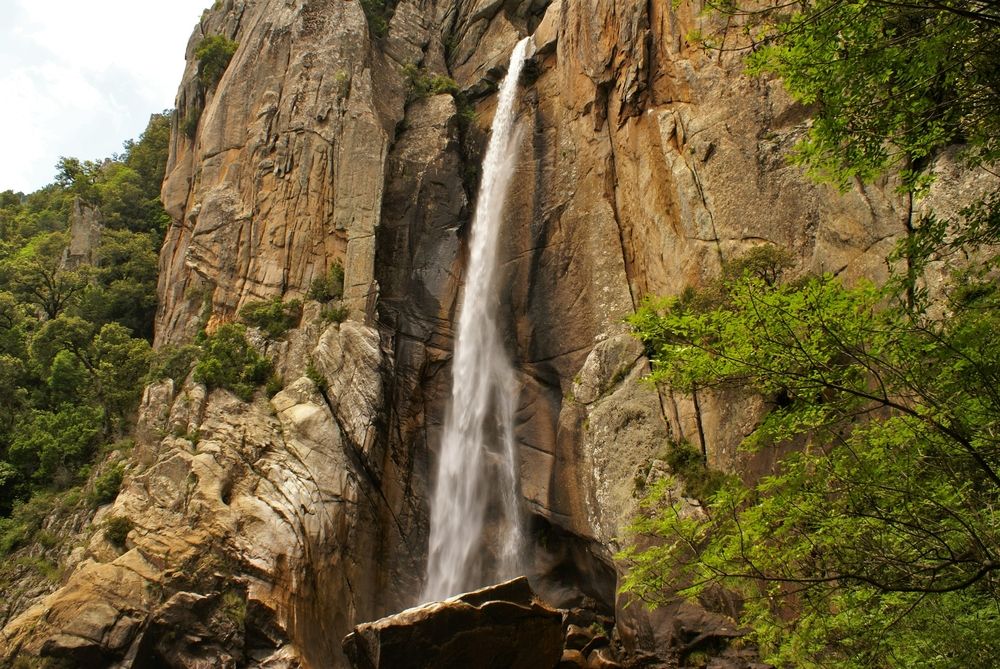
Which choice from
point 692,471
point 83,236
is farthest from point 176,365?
point 692,471

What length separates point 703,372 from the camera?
22.8ft

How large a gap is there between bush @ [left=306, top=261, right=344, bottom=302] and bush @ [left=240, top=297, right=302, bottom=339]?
730 millimetres

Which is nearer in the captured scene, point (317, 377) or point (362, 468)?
point (362, 468)

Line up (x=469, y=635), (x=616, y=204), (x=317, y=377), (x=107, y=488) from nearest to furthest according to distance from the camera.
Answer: (x=469, y=635), (x=107, y=488), (x=317, y=377), (x=616, y=204)

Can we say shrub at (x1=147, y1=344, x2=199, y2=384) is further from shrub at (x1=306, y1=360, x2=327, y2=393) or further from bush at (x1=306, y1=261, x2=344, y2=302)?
bush at (x1=306, y1=261, x2=344, y2=302)

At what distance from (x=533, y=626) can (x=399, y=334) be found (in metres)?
12.5

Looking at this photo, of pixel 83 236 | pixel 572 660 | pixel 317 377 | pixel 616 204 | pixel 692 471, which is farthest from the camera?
pixel 83 236

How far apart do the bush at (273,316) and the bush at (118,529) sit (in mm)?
7815

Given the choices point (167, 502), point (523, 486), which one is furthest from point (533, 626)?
point (167, 502)

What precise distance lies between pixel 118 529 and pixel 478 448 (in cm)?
1056

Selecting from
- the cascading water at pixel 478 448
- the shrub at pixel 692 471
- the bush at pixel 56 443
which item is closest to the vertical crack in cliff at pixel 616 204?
the cascading water at pixel 478 448

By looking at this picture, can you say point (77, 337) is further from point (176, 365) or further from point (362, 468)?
point (362, 468)

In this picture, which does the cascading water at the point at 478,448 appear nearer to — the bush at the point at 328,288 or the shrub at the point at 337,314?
the shrub at the point at 337,314

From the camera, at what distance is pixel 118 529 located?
1920 centimetres
